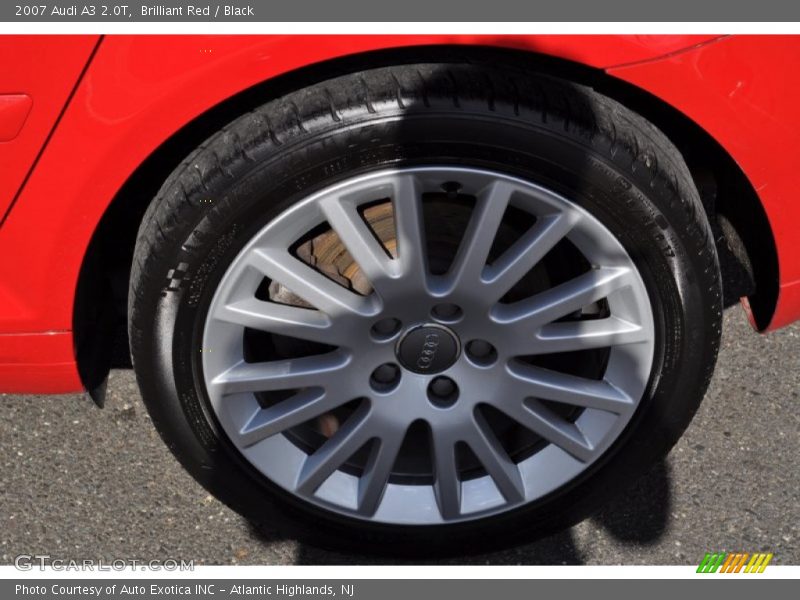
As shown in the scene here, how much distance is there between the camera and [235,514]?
2.30 m

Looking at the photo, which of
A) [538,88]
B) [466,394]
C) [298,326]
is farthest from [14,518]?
[538,88]

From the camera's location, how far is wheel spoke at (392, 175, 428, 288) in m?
1.77

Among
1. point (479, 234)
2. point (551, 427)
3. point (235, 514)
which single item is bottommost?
point (235, 514)

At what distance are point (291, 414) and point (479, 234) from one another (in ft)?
1.74

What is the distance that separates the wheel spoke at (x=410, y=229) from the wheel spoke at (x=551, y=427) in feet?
1.21

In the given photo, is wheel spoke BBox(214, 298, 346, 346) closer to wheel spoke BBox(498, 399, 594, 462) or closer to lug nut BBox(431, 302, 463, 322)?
lug nut BBox(431, 302, 463, 322)

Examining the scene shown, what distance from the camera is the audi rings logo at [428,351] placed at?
1.92 m

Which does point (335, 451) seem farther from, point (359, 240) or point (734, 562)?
point (734, 562)

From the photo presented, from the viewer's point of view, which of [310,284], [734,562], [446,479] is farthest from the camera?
[734,562]

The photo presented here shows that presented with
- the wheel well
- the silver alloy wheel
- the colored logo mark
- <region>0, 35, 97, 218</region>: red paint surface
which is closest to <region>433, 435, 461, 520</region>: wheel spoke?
the silver alloy wheel

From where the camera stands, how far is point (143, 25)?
1.62 metres

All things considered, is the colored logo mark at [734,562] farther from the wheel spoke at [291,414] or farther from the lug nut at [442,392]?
the wheel spoke at [291,414]

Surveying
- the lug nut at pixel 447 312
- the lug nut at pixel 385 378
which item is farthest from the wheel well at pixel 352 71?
the lug nut at pixel 385 378
